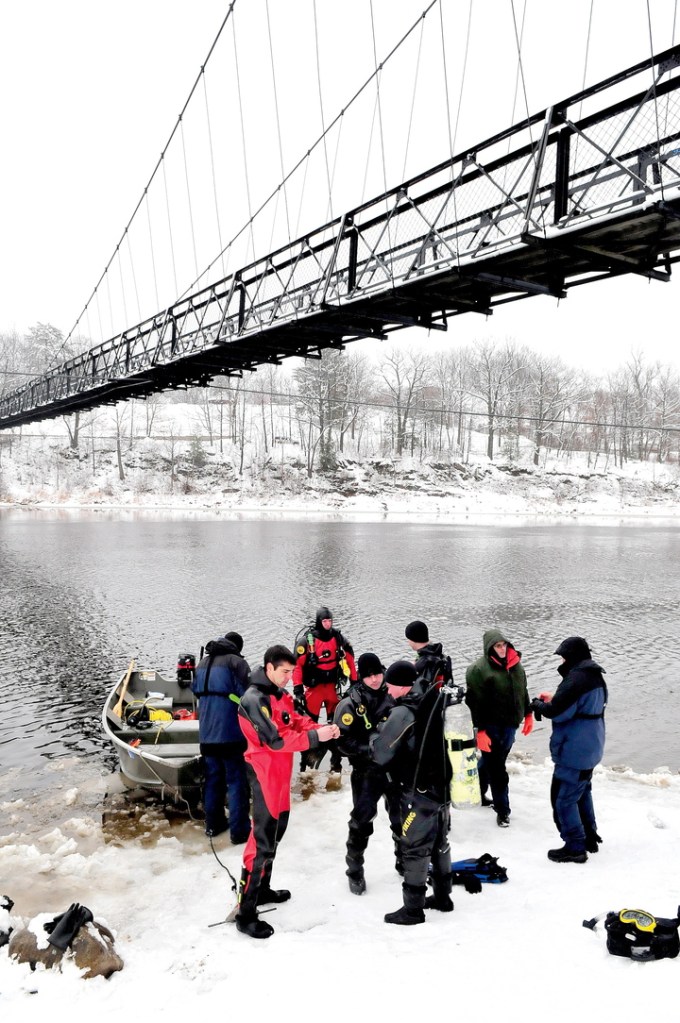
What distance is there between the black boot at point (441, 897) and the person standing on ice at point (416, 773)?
0.16 metres

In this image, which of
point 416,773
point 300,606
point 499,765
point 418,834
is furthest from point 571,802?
point 300,606

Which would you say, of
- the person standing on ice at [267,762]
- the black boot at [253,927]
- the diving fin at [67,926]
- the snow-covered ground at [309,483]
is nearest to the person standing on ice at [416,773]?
the person standing on ice at [267,762]

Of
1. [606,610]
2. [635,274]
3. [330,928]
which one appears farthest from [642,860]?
[606,610]

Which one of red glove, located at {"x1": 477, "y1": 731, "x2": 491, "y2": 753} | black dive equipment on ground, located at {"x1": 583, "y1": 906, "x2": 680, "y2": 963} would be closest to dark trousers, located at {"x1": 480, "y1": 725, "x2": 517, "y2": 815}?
red glove, located at {"x1": 477, "y1": 731, "x2": 491, "y2": 753}

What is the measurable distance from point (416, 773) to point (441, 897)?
96cm

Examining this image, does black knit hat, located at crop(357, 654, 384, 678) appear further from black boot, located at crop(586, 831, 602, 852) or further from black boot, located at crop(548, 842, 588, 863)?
black boot, located at crop(586, 831, 602, 852)

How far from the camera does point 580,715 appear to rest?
15.7 feet

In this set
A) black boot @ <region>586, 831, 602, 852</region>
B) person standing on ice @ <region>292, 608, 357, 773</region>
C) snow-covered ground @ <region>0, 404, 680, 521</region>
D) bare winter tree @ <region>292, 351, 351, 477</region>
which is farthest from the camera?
bare winter tree @ <region>292, 351, 351, 477</region>

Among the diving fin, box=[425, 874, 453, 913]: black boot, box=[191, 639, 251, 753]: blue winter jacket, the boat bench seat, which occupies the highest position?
box=[191, 639, 251, 753]: blue winter jacket

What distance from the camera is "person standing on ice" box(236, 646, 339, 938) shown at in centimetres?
410

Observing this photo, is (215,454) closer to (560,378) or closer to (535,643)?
(560,378)

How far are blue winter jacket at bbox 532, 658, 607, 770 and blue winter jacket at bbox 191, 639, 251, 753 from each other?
249 centimetres

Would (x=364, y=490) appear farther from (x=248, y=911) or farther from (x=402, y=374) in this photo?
(x=248, y=911)

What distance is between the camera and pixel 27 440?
6400 cm
